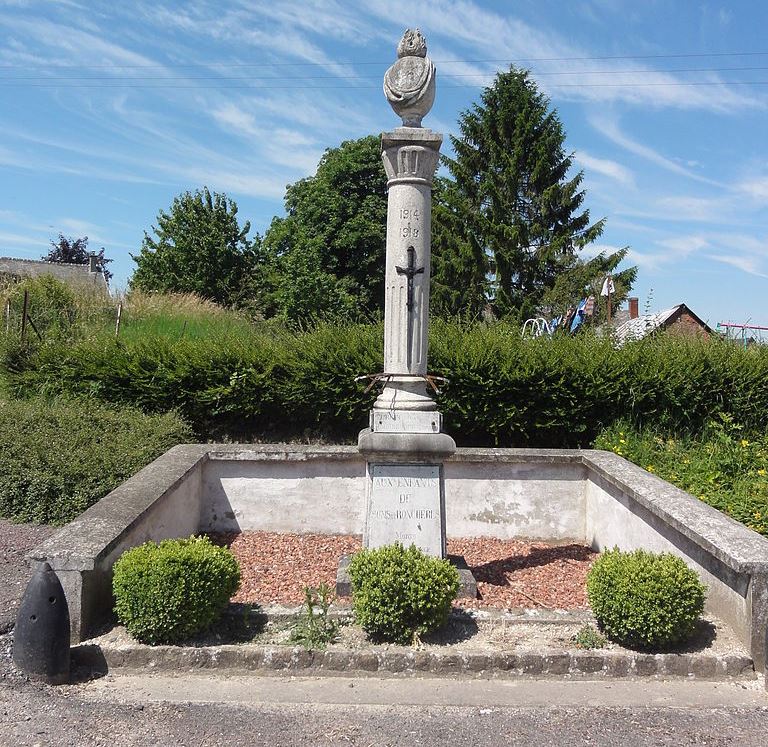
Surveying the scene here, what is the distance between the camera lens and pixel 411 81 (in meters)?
5.25

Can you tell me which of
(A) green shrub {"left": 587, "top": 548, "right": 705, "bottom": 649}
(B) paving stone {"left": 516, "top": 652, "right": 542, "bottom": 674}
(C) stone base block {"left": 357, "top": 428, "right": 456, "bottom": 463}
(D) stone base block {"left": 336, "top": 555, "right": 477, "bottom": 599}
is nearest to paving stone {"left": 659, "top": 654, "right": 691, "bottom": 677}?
(A) green shrub {"left": 587, "top": 548, "right": 705, "bottom": 649}

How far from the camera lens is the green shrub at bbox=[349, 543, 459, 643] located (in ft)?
12.9

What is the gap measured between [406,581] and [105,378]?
7035 millimetres

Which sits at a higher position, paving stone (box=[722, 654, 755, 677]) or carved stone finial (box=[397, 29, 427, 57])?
carved stone finial (box=[397, 29, 427, 57])

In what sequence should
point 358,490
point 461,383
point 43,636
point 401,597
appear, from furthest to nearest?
point 461,383 → point 358,490 → point 401,597 → point 43,636

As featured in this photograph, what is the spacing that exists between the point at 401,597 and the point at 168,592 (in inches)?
50.7

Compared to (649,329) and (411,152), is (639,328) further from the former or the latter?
(411,152)

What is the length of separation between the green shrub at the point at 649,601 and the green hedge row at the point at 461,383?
4805 mm

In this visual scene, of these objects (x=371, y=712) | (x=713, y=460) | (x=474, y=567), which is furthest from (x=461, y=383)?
(x=371, y=712)

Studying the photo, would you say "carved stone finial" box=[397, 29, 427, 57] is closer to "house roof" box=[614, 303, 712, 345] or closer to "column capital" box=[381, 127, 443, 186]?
"column capital" box=[381, 127, 443, 186]

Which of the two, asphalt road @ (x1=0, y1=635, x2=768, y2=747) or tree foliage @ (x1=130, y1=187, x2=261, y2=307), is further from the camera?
tree foliage @ (x1=130, y1=187, x2=261, y2=307)

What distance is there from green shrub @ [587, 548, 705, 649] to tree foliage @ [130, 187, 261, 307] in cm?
2895

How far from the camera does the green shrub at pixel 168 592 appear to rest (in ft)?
12.5

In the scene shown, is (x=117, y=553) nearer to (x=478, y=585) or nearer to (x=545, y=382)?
(x=478, y=585)
